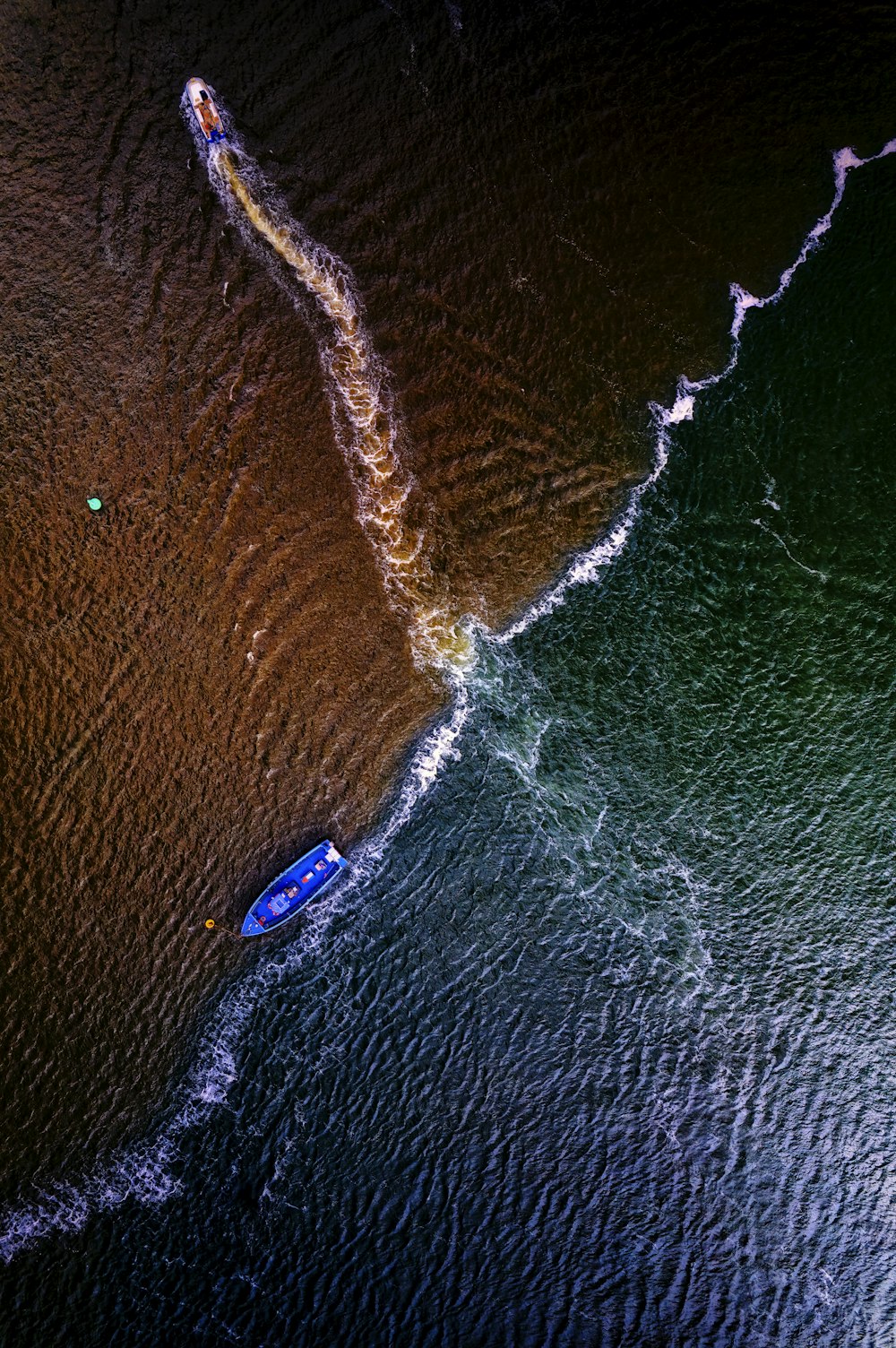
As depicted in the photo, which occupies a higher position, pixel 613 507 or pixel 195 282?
pixel 195 282

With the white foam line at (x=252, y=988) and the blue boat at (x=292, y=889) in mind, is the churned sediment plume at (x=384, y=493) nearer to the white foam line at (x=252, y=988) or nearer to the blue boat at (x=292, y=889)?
the white foam line at (x=252, y=988)

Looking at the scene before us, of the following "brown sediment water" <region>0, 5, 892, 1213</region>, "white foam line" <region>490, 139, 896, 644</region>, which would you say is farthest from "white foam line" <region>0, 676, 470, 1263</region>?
"white foam line" <region>490, 139, 896, 644</region>

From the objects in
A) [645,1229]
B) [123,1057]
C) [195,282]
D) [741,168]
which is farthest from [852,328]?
[123,1057]

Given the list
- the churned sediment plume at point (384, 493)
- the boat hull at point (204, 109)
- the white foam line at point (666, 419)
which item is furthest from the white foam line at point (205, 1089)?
the boat hull at point (204, 109)

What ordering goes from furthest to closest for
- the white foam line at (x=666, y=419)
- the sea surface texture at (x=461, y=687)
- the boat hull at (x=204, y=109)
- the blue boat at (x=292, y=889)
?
1. the white foam line at (x=666, y=419)
2. the sea surface texture at (x=461, y=687)
3. the blue boat at (x=292, y=889)
4. the boat hull at (x=204, y=109)

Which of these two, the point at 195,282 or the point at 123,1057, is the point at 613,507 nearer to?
the point at 195,282

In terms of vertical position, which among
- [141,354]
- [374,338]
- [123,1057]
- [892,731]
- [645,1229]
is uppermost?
[141,354]

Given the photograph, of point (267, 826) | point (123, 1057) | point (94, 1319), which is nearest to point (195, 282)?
point (267, 826)
